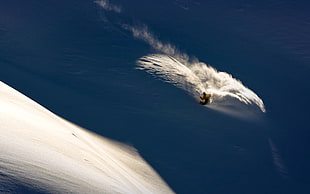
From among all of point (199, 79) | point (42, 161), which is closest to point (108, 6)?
point (199, 79)

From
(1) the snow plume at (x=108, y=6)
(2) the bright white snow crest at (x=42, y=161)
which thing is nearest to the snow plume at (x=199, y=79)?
(1) the snow plume at (x=108, y=6)

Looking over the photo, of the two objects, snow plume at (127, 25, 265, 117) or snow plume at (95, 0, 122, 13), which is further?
snow plume at (95, 0, 122, 13)

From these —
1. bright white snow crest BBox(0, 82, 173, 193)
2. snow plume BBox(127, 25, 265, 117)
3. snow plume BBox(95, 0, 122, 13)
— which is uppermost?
snow plume BBox(95, 0, 122, 13)

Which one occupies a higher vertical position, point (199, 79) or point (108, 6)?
point (108, 6)

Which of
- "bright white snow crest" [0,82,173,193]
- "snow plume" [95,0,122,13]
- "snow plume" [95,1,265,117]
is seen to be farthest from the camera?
"snow plume" [95,0,122,13]

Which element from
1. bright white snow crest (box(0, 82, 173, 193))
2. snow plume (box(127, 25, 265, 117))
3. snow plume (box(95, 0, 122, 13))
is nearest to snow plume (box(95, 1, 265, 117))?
snow plume (box(127, 25, 265, 117))

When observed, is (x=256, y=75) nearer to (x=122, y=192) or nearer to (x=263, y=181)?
(x=263, y=181)

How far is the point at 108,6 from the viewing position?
550 inches

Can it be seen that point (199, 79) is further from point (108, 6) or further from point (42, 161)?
point (42, 161)

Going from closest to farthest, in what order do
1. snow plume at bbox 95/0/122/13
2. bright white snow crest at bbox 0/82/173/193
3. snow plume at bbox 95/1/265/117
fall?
bright white snow crest at bbox 0/82/173/193, snow plume at bbox 95/1/265/117, snow plume at bbox 95/0/122/13

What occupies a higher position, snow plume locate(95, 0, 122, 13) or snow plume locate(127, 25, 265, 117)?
snow plume locate(95, 0, 122, 13)

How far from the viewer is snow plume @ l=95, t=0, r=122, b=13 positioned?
13924 millimetres

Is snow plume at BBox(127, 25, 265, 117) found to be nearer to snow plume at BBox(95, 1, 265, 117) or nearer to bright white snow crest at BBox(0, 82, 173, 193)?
snow plume at BBox(95, 1, 265, 117)

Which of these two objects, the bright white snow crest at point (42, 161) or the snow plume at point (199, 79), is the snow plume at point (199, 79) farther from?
the bright white snow crest at point (42, 161)
